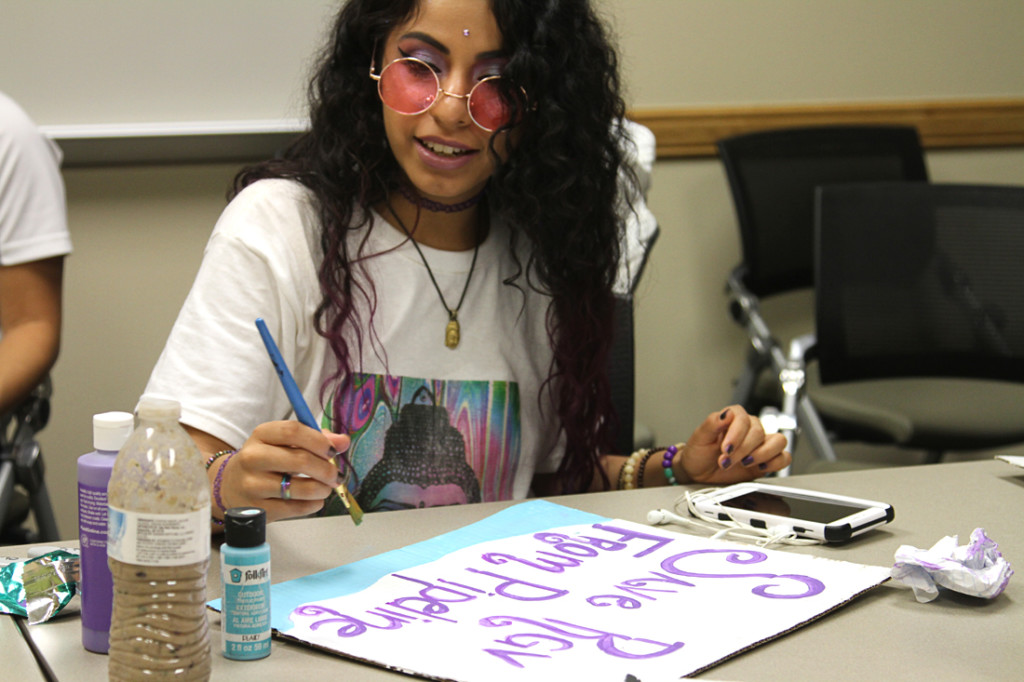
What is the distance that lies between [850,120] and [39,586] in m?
2.53

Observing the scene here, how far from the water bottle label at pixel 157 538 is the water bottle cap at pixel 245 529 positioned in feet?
0.20

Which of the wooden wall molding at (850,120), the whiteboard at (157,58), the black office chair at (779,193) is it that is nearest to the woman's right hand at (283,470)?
the whiteboard at (157,58)

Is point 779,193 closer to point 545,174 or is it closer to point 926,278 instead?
point 926,278

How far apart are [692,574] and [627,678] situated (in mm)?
229

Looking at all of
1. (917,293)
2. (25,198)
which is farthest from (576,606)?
(917,293)

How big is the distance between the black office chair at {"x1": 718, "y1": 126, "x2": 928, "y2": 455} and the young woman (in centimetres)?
111

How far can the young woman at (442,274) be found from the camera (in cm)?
114

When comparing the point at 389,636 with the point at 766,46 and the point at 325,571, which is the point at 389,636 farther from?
the point at 766,46

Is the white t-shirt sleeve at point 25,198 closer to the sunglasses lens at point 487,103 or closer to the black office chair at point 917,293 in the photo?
the sunglasses lens at point 487,103

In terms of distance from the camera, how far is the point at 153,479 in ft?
1.90

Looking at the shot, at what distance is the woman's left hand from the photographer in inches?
44.4

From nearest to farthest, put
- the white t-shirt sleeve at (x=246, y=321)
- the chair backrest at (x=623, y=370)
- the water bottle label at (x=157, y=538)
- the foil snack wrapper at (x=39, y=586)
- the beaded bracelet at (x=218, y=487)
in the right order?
1. the water bottle label at (x=157, y=538)
2. the foil snack wrapper at (x=39, y=586)
3. the beaded bracelet at (x=218, y=487)
4. the white t-shirt sleeve at (x=246, y=321)
5. the chair backrest at (x=623, y=370)

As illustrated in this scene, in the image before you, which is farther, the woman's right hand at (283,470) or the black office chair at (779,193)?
the black office chair at (779,193)

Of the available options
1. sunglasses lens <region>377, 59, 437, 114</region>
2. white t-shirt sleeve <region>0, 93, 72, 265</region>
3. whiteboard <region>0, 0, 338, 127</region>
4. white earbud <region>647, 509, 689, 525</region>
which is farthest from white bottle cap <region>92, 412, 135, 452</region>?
whiteboard <region>0, 0, 338, 127</region>
